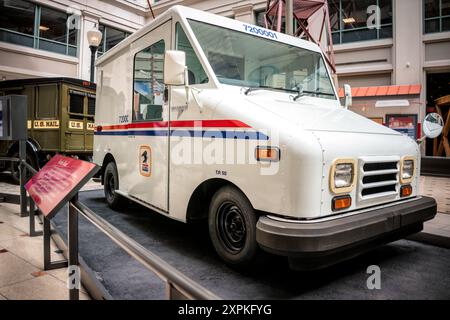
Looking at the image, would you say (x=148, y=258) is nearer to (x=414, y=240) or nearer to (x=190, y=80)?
Answer: (x=190, y=80)

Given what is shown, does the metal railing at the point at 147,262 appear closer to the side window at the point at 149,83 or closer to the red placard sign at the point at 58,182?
the red placard sign at the point at 58,182

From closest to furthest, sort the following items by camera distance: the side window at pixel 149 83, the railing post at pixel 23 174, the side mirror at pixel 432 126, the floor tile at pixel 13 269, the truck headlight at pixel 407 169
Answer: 1. the floor tile at pixel 13 269
2. the truck headlight at pixel 407 169
3. the side window at pixel 149 83
4. the railing post at pixel 23 174
5. the side mirror at pixel 432 126

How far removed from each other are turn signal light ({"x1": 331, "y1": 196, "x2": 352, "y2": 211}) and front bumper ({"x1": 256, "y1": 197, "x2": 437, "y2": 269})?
76 mm

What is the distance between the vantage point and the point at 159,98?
4.14 meters

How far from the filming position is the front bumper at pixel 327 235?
7.89ft

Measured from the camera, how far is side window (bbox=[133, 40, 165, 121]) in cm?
418

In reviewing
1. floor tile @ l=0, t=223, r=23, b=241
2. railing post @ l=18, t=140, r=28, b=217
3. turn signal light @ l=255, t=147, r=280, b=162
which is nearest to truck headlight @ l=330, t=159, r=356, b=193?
turn signal light @ l=255, t=147, r=280, b=162

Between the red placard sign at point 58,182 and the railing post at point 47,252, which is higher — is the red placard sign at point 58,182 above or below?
above

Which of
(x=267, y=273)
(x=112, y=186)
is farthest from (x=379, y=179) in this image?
(x=112, y=186)

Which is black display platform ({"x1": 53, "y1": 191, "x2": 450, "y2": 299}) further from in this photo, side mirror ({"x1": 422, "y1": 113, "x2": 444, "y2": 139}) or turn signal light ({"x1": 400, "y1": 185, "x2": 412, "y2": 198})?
side mirror ({"x1": 422, "y1": 113, "x2": 444, "y2": 139})

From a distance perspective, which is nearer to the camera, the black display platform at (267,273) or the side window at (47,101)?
the black display platform at (267,273)

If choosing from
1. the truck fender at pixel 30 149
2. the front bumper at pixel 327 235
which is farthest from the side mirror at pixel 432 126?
the truck fender at pixel 30 149

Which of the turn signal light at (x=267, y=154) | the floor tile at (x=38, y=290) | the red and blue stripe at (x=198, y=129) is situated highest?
the red and blue stripe at (x=198, y=129)

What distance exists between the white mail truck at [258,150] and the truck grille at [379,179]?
14 mm
